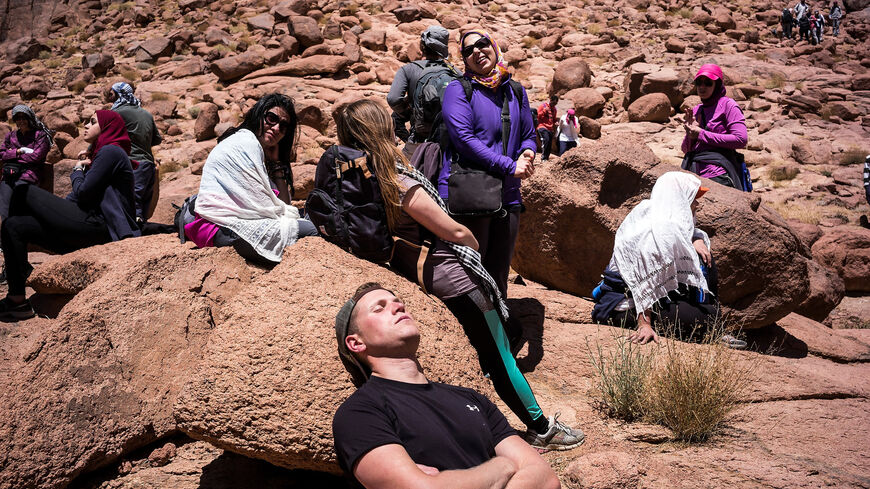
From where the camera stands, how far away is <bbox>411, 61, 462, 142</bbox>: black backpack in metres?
5.03

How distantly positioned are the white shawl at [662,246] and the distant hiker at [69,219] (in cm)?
397

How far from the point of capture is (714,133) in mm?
6016

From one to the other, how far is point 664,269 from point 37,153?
6204mm

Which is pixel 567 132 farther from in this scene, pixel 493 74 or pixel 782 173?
pixel 493 74

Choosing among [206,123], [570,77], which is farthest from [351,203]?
[570,77]

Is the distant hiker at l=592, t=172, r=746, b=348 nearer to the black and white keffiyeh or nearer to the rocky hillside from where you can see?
the rocky hillside

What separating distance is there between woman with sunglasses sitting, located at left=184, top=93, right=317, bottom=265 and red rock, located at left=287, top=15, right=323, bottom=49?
650 inches

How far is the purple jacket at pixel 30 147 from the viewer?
6.55 meters

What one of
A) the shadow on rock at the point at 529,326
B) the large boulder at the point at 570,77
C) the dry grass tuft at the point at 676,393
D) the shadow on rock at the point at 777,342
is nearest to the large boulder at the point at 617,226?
the shadow on rock at the point at 777,342

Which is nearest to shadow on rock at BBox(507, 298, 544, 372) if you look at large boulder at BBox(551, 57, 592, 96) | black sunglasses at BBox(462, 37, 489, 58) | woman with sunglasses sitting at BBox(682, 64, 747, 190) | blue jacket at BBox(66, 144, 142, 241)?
black sunglasses at BBox(462, 37, 489, 58)

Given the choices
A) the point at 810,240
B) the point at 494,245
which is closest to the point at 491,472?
the point at 494,245

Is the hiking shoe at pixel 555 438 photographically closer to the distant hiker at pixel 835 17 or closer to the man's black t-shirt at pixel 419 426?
the man's black t-shirt at pixel 419 426

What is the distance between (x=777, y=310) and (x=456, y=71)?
11.3 ft

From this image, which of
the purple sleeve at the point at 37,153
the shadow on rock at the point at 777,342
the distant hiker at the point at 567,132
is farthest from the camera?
the distant hiker at the point at 567,132
